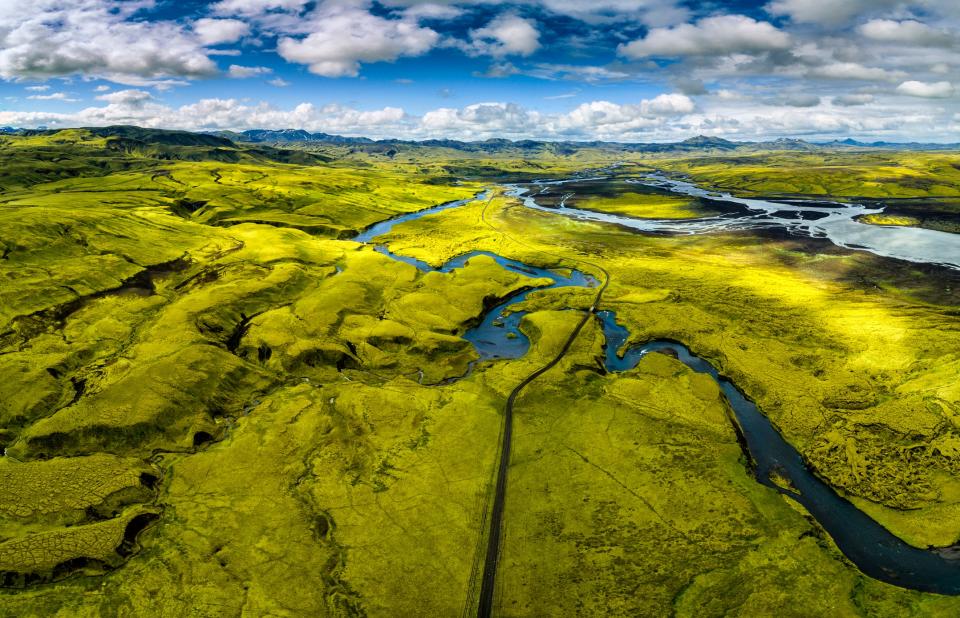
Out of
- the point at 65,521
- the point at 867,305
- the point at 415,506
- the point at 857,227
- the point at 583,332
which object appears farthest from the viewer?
the point at 857,227

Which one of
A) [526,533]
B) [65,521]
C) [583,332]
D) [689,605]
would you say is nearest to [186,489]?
[65,521]

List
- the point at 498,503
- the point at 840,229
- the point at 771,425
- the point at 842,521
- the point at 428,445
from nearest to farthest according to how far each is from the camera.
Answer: the point at 842,521 → the point at 498,503 → the point at 428,445 → the point at 771,425 → the point at 840,229

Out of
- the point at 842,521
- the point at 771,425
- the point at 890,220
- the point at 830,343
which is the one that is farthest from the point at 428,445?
the point at 890,220

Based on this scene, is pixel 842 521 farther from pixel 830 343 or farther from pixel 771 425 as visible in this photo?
pixel 830 343

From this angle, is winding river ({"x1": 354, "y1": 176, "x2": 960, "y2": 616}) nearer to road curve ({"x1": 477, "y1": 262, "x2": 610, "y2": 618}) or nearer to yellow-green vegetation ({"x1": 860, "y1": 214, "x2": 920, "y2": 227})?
road curve ({"x1": 477, "y1": 262, "x2": 610, "y2": 618})

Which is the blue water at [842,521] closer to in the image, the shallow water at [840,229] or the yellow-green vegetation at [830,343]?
the yellow-green vegetation at [830,343]

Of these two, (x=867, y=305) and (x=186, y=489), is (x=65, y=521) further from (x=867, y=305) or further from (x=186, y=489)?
(x=867, y=305)

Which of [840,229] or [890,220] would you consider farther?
[890,220]
